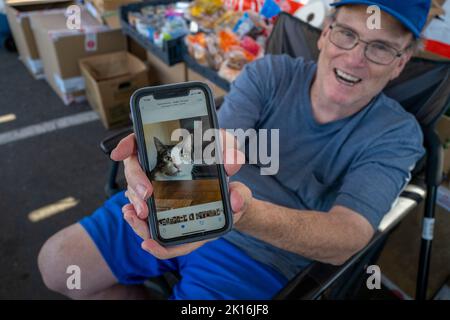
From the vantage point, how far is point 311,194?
95cm

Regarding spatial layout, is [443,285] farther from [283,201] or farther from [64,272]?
[64,272]

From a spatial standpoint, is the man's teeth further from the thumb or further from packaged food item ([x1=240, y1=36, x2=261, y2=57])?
packaged food item ([x1=240, y1=36, x2=261, y2=57])

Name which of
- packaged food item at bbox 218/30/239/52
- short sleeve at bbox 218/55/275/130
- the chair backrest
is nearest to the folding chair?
the chair backrest

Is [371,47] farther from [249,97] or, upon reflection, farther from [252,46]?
[252,46]

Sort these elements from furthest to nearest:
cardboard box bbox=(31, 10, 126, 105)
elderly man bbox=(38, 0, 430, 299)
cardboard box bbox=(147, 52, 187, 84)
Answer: cardboard box bbox=(31, 10, 126, 105) → cardboard box bbox=(147, 52, 187, 84) → elderly man bbox=(38, 0, 430, 299)

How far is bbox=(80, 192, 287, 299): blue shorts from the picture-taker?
84 cm

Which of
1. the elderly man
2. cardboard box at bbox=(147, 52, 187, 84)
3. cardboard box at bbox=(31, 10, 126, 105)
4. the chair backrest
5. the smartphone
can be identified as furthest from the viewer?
cardboard box at bbox=(31, 10, 126, 105)

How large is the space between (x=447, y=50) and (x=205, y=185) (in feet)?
3.18

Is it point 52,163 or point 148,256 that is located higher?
point 148,256

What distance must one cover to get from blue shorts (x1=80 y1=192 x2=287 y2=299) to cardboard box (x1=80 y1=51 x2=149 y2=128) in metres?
1.14

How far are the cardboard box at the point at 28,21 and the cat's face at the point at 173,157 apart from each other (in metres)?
2.26

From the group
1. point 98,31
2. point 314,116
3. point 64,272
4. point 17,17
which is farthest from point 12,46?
point 314,116

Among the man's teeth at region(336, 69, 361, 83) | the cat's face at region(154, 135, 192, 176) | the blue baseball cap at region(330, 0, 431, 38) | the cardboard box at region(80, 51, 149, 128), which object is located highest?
the blue baseball cap at region(330, 0, 431, 38)

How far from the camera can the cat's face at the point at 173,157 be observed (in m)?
0.57
